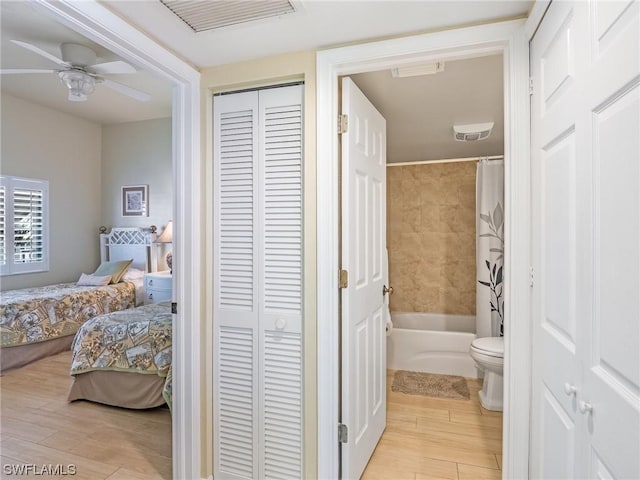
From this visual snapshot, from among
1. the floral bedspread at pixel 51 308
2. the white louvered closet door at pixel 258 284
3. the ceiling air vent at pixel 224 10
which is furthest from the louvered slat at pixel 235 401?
the floral bedspread at pixel 51 308

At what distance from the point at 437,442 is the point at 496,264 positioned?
5.40ft

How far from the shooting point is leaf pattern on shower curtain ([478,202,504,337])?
3.22 m

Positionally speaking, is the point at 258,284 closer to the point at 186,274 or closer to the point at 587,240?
the point at 186,274

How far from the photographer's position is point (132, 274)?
498 cm

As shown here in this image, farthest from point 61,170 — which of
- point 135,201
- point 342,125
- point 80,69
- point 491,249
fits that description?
point 491,249

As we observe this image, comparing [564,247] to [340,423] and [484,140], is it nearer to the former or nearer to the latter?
[340,423]

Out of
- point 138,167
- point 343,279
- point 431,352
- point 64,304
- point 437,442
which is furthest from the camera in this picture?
point 138,167

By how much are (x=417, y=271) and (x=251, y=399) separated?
3.03m

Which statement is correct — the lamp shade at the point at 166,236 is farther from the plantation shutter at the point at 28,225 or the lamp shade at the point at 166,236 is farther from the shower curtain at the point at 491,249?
the shower curtain at the point at 491,249

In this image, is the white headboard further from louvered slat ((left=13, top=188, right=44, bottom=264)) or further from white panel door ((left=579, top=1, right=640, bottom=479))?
white panel door ((left=579, top=1, right=640, bottom=479))

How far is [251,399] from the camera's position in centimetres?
184

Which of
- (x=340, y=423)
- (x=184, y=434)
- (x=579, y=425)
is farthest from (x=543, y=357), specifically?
(x=184, y=434)

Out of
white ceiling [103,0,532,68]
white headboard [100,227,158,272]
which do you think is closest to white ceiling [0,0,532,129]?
white ceiling [103,0,532,68]

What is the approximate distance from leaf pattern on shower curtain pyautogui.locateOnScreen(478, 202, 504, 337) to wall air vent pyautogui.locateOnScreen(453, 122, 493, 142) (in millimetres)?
638
